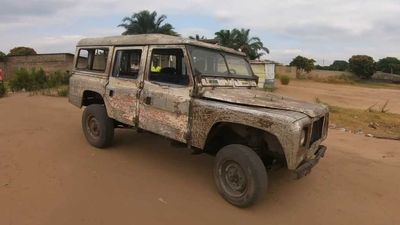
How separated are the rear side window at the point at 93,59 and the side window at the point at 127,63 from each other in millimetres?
346

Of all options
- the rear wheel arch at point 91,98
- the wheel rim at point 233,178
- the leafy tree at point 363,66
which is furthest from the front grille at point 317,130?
the leafy tree at point 363,66

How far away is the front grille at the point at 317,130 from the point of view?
16.4 ft

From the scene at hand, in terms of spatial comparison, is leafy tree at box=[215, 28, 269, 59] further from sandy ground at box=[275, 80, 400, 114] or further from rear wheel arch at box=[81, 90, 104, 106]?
rear wheel arch at box=[81, 90, 104, 106]

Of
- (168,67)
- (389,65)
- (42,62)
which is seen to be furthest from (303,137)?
(389,65)

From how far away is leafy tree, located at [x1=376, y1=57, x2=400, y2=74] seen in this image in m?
70.6

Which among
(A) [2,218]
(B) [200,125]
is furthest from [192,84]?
(A) [2,218]

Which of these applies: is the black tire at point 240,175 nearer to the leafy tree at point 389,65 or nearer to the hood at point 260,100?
the hood at point 260,100

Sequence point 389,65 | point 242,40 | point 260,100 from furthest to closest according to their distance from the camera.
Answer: point 389,65 → point 242,40 → point 260,100

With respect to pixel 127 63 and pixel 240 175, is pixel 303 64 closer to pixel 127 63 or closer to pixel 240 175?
pixel 127 63

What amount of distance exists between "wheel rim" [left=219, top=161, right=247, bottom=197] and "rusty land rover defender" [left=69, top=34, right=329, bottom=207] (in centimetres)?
1

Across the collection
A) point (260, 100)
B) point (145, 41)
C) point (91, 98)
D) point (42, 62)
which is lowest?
point (91, 98)

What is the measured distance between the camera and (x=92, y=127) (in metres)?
7.10

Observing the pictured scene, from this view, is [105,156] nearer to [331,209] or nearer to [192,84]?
[192,84]

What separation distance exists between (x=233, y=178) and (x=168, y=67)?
1916mm
